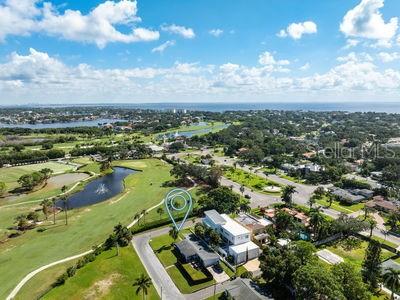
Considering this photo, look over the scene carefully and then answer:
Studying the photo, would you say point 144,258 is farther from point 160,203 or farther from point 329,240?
point 329,240

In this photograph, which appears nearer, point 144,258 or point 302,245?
point 302,245

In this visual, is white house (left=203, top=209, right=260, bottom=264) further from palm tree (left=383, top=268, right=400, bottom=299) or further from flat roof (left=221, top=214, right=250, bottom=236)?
palm tree (left=383, top=268, right=400, bottom=299)

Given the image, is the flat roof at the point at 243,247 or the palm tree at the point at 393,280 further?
the flat roof at the point at 243,247

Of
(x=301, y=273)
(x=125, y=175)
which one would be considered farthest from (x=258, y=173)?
(x=301, y=273)

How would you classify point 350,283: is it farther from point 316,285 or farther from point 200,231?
point 200,231

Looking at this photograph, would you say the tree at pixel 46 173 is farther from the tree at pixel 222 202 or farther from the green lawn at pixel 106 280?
the tree at pixel 222 202

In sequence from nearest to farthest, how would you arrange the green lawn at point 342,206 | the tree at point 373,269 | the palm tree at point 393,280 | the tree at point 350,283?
the tree at point 350,283 < the palm tree at point 393,280 < the tree at point 373,269 < the green lawn at point 342,206

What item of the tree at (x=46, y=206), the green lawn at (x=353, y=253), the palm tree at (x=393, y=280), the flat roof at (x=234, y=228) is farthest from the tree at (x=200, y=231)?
the tree at (x=46, y=206)

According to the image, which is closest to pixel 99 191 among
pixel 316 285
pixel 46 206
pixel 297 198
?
pixel 46 206
